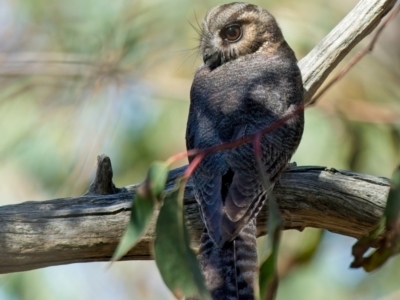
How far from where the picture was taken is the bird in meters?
2.80

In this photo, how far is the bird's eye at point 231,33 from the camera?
4135mm

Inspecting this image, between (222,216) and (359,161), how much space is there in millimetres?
2114

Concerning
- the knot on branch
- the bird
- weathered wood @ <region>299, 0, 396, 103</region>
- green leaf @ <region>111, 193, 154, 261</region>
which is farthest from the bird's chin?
green leaf @ <region>111, 193, 154, 261</region>

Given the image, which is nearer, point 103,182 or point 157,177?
point 157,177

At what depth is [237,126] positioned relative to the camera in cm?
337

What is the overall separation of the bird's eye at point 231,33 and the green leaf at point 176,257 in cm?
227

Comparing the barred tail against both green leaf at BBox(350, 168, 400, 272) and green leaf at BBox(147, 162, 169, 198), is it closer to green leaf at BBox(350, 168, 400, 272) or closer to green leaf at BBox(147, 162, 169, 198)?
green leaf at BBox(350, 168, 400, 272)

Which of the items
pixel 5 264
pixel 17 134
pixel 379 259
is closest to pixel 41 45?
pixel 17 134

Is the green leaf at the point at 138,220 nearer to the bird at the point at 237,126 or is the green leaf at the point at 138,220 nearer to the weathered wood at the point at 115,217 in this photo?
the bird at the point at 237,126

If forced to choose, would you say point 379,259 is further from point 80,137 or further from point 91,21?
point 91,21

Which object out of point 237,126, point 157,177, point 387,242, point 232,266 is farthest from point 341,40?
point 157,177

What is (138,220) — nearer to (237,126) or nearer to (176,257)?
(176,257)

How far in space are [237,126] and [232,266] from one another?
823 millimetres

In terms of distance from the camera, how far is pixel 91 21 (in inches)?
210
